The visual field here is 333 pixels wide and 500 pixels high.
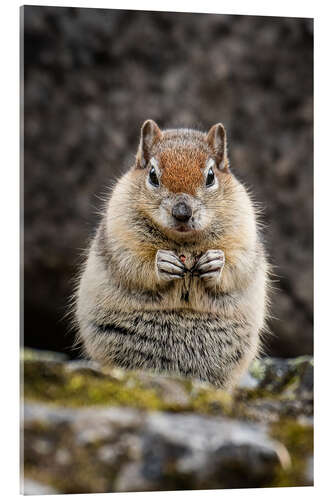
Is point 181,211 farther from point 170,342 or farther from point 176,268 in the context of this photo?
point 170,342

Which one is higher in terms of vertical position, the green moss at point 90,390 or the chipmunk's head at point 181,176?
the chipmunk's head at point 181,176

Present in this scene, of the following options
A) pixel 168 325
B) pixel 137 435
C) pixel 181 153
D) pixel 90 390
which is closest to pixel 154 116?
pixel 181 153

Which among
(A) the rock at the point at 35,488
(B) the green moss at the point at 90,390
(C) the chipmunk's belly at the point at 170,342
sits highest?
(C) the chipmunk's belly at the point at 170,342

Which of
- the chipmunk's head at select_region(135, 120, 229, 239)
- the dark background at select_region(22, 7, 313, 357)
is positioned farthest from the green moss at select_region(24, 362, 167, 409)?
the dark background at select_region(22, 7, 313, 357)

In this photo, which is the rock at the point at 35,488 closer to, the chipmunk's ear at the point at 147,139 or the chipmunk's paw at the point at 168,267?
the chipmunk's paw at the point at 168,267

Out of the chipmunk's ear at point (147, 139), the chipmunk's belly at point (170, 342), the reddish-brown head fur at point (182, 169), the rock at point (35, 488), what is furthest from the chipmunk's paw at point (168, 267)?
the rock at point (35, 488)

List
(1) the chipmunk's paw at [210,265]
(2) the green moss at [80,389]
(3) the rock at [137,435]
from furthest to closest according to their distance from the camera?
(1) the chipmunk's paw at [210,265], (2) the green moss at [80,389], (3) the rock at [137,435]

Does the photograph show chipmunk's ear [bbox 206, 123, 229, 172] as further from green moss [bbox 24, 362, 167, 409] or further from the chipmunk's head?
green moss [bbox 24, 362, 167, 409]

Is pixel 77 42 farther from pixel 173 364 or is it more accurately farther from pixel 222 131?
pixel 173 364
